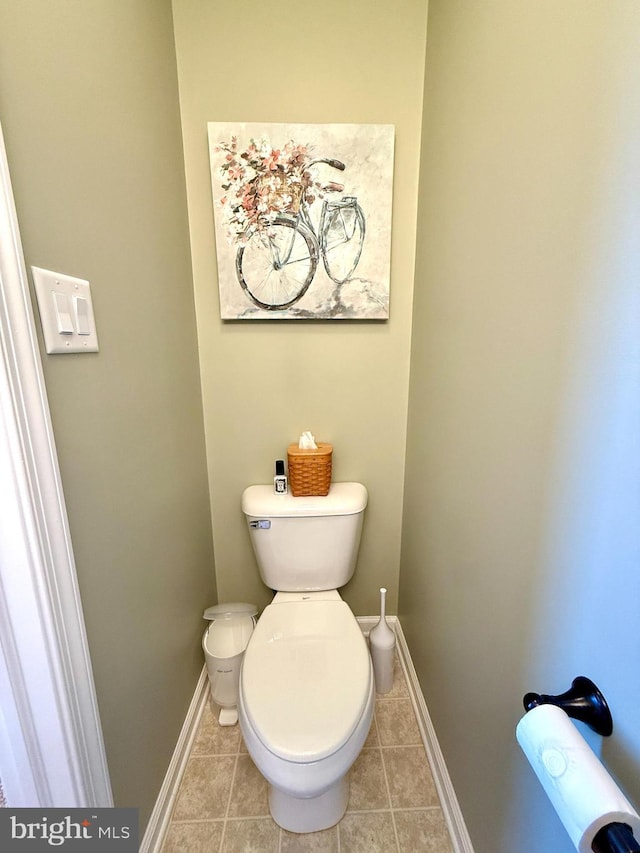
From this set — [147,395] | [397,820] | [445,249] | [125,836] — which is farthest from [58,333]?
[397,820]

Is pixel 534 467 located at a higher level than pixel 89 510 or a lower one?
higher

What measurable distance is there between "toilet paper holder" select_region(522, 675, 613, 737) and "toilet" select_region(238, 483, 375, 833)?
533mm

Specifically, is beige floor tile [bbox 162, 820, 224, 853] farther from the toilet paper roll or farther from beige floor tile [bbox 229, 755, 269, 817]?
the toilet paper roll

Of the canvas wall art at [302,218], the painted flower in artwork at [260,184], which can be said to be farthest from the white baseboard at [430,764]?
the painted flower in artwork at [260,184]

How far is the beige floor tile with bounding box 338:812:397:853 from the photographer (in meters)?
0.95

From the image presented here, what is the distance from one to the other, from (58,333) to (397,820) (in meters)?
1.49

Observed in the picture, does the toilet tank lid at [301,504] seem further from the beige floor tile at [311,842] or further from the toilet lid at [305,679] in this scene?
the beige floor tile at [311,842]

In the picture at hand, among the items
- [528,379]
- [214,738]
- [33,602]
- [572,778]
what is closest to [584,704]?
[572,778]

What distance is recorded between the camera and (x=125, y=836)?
0.77m

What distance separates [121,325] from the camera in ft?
2.64

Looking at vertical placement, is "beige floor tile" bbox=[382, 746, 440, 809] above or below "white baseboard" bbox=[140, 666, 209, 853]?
below

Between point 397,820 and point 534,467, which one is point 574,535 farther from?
point 397,820

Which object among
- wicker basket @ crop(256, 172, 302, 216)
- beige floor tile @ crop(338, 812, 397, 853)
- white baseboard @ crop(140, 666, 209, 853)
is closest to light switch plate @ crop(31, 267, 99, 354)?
wicker basket @ crop(256, 172, 302, 216)

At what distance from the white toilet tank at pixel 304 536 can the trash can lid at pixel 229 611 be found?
0.15m
